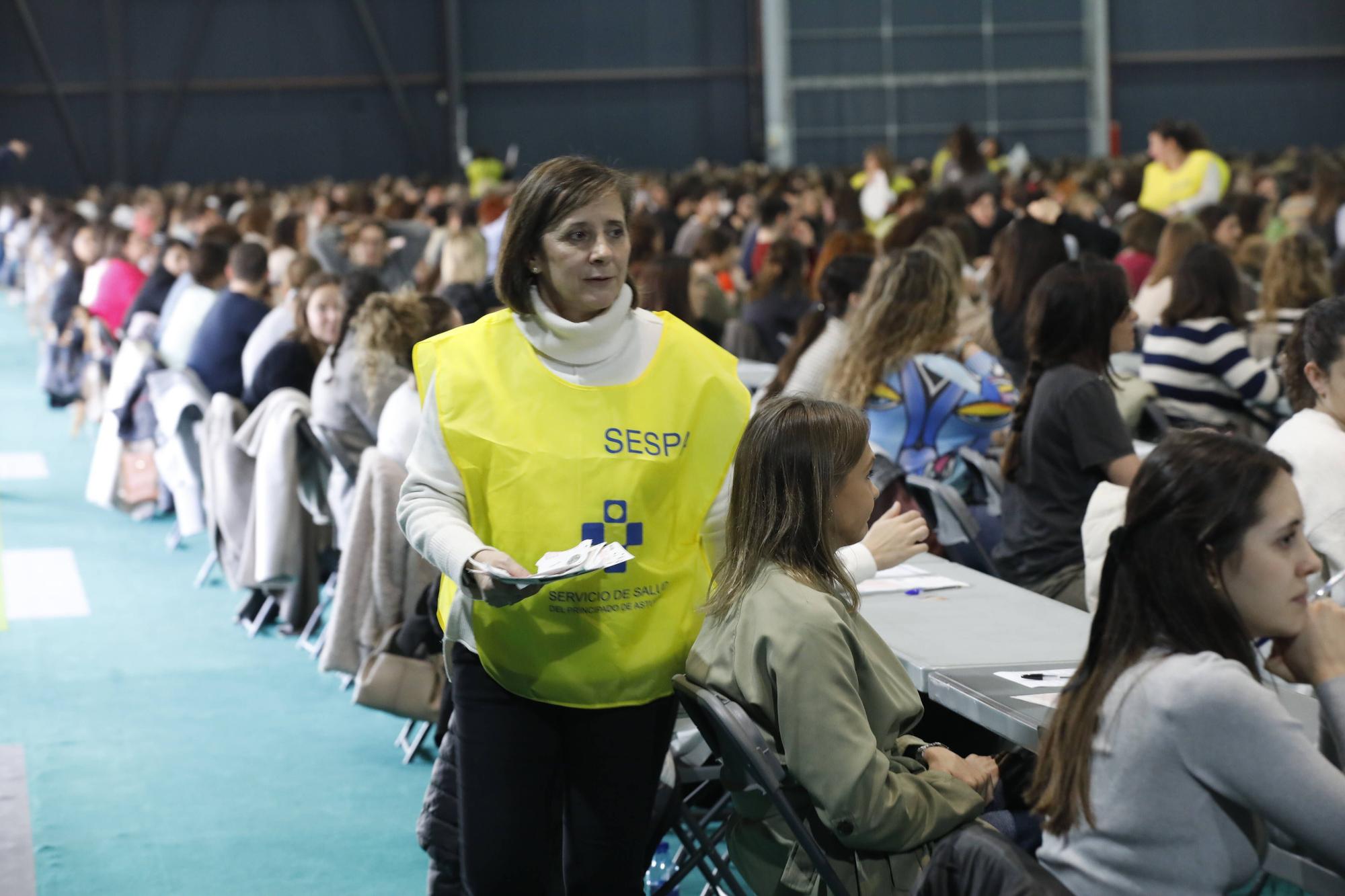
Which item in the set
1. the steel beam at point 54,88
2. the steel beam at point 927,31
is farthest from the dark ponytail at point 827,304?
the steel beam at point 54,88

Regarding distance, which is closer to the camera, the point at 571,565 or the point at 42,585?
the point at 571,565

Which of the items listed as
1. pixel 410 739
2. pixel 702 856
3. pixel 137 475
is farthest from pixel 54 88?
pixel 702 856

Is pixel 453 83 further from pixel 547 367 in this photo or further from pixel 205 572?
pixel 547 367

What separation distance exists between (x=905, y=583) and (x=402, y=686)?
4.61 ft

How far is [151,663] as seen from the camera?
5.58 m

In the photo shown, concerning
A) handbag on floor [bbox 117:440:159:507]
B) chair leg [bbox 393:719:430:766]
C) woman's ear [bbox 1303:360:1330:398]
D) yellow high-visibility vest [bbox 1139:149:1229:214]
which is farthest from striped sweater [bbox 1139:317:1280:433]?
yellow high-visibility vest [bbox 1139:149:1229:214]

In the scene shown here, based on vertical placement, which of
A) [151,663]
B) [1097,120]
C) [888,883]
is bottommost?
[151,663]

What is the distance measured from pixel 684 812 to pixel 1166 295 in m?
4.48

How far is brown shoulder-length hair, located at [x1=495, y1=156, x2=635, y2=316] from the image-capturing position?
242 cm

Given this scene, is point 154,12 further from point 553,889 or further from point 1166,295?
point 553,889

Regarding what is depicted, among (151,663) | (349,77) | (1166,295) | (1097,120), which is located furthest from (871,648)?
(349,77)

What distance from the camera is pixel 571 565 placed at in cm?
225

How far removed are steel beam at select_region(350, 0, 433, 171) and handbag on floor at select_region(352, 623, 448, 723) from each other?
21.4m

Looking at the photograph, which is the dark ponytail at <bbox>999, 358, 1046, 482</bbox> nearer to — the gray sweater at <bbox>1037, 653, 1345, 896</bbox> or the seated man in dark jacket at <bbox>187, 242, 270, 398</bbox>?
the gray sweater at <bbox>1037, 653, 1345, 896</bbox>
